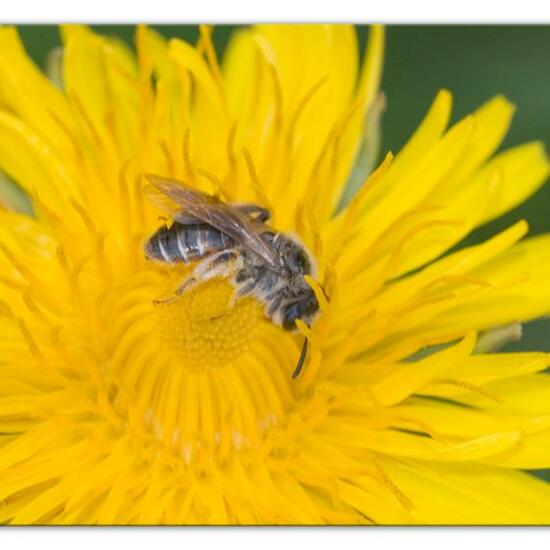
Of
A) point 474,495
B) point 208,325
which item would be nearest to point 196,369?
point 208,325

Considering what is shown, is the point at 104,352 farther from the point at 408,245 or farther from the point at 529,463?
the point at 529,463

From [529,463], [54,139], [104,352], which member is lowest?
[529,463]

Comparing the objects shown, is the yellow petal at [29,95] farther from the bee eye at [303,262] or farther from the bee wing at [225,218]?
the bee eye at [303,262]

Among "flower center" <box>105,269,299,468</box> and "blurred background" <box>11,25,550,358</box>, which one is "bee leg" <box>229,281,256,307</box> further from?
"blurred background" <box>11,25,550,358</box>

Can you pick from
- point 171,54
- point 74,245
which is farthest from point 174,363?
point 171,54
